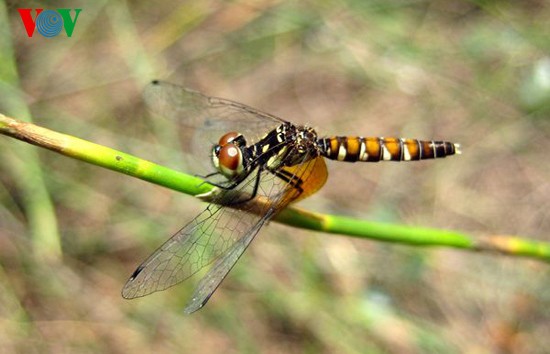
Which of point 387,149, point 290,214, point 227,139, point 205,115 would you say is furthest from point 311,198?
point 290,214

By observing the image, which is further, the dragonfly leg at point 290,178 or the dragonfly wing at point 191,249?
the dragonfly leg at point 290,178

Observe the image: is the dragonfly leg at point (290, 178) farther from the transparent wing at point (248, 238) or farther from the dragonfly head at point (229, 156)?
the dragonfly head at point (229, 156)

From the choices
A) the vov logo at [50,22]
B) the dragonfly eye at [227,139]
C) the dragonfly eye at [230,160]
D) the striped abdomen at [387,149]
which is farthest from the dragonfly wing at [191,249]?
the vov logo at [50,22]

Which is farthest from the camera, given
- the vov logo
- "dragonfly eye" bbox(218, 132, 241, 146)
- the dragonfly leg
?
the vov logo

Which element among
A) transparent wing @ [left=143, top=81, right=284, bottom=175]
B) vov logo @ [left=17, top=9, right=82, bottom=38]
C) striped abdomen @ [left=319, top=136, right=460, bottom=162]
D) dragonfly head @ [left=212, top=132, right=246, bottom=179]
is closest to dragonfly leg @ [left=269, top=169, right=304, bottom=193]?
dragonfly head @ [left=212, top=132, right=246, bottom=179]

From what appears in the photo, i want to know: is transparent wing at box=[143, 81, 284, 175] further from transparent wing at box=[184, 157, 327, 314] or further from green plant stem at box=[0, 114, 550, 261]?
green plant stem at box=[0, 114, 550, 261]
